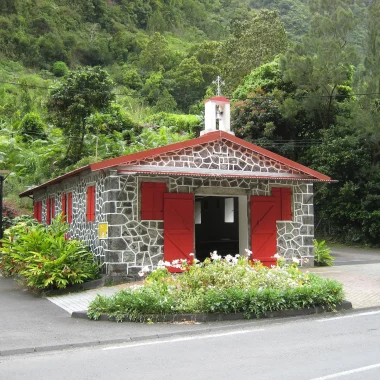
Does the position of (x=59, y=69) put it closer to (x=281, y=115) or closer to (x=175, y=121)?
(x=175, y=121)

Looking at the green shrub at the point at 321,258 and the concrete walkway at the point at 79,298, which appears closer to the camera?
the concrete walkway at the point at 79,298

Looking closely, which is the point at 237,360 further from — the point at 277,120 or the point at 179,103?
the point at 179,103

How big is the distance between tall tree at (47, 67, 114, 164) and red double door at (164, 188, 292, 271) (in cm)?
1421

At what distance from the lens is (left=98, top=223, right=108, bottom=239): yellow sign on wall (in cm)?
1439

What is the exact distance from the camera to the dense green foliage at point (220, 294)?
33.6 ft

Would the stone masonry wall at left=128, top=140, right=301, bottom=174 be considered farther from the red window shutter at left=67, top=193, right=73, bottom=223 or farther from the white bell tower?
the red window shutter at left=67, top=193, right=73, bottom=223

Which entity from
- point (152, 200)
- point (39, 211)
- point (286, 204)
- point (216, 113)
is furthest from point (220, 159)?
point (39, 211)

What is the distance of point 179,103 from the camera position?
58906mm

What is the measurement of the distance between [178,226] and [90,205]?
2821 millimetres

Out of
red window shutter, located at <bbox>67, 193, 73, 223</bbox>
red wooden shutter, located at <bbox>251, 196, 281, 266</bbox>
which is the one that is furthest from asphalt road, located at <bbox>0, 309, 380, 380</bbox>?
red window shutter, located at <bbox>67, 193, 73, 223</bbox>

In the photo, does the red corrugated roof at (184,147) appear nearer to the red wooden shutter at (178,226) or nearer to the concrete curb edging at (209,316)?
the red wooden shutter at (178,226)

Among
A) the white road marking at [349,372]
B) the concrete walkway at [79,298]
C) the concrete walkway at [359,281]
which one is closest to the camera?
the white road marking at [349,372]

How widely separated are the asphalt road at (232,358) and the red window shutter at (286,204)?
24.7 ft

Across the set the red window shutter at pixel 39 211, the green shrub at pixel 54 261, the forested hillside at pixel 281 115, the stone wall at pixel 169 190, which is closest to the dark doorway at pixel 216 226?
the stone wall at pixel 169 190
